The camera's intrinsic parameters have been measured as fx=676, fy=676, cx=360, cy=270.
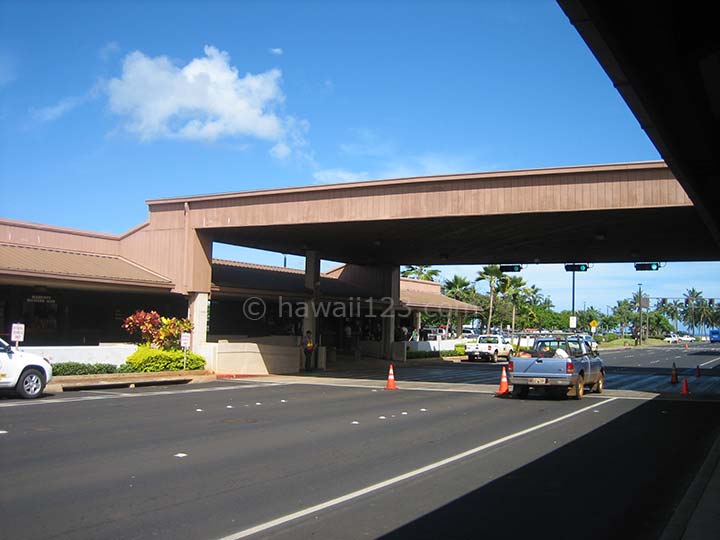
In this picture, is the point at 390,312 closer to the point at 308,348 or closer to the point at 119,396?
the point at 308,348

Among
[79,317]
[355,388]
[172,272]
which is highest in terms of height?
[172,272]

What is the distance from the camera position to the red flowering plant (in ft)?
83.9

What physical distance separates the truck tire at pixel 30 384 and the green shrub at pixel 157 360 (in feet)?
18.1

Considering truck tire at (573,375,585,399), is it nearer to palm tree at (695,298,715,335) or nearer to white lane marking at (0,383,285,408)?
white lane marking at (0,383,285,408)

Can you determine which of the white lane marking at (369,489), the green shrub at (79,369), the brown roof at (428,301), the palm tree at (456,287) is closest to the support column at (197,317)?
the green shrub at (79,369)

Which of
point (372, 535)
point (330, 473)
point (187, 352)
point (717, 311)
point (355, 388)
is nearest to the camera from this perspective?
point (372, 535)

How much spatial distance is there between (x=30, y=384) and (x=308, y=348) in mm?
14995

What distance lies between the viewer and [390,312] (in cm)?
4100

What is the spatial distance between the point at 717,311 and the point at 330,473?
196 meters

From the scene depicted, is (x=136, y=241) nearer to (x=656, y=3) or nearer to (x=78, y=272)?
(x=78, y=272)

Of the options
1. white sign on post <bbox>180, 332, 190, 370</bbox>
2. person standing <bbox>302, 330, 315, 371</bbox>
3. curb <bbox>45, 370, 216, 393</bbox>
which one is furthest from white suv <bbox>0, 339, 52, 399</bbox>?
person standing <bbox>302, 330, 315, 371</bbox>

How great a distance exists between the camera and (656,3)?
234 inches

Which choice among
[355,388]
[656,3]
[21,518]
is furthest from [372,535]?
[355,388]

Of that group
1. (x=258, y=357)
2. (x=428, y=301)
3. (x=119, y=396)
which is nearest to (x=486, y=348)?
(x=428, y=301)
